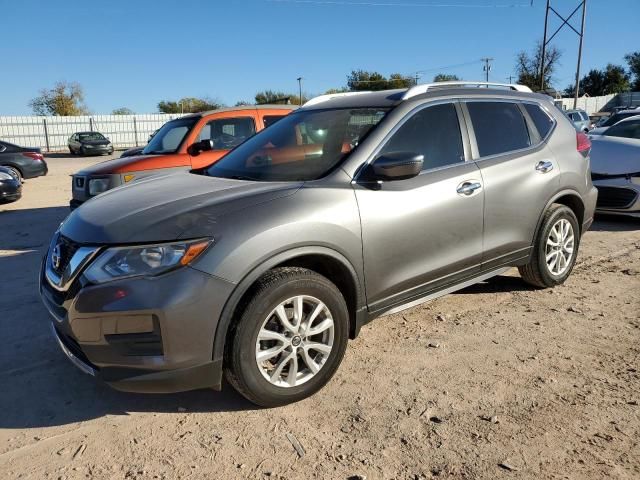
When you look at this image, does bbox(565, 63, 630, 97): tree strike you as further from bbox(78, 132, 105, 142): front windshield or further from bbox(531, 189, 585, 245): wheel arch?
bbox(531, 189, 585, 245): wheel arch

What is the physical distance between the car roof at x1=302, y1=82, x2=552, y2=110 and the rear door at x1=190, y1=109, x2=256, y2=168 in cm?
334

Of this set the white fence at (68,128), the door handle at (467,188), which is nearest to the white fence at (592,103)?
the white fence at (68,128)

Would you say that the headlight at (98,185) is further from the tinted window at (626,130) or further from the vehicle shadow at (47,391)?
the tinted window at (626,130)

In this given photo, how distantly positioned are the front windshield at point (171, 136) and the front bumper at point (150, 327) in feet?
17.3

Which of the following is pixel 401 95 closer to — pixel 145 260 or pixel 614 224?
pixel 145 260

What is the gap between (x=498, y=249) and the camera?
4070mm

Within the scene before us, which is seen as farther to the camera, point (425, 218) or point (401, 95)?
point (401, 95)

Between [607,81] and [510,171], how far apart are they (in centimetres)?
8772

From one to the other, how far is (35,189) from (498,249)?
13.6 metres

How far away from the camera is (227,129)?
25.5 feet

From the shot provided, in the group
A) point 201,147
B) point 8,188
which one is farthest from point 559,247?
point 8,188

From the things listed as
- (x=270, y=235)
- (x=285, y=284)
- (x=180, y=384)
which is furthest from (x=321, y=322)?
(x=180, y=384)

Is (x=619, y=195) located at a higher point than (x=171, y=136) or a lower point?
lower

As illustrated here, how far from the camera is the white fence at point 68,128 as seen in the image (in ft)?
119
